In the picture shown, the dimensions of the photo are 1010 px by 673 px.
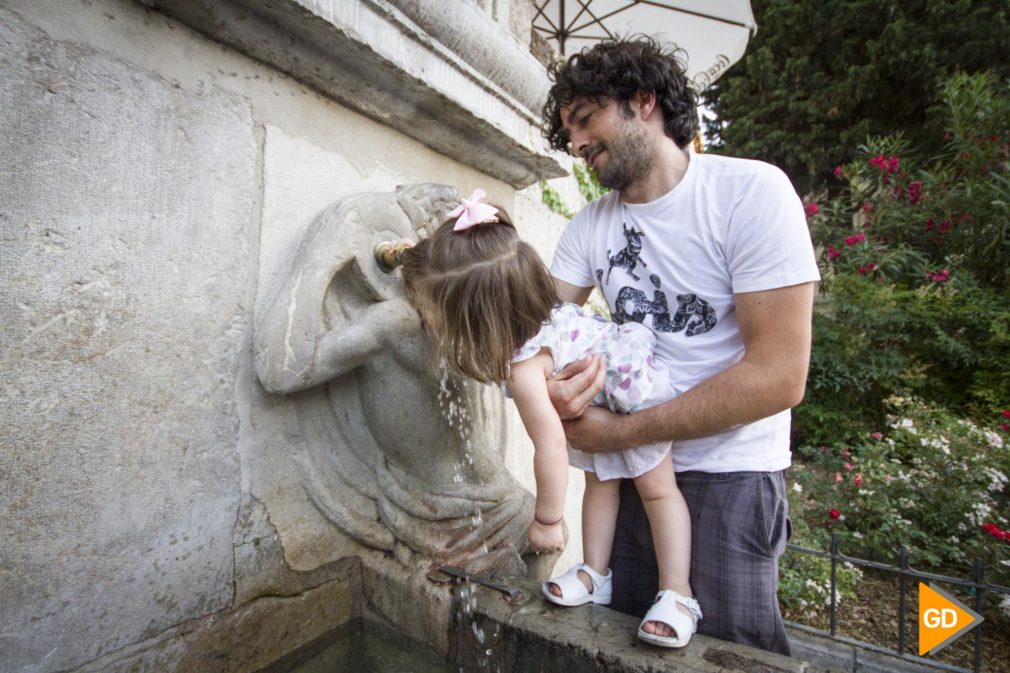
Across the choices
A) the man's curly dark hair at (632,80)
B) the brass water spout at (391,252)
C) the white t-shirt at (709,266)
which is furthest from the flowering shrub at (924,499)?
the brass water spout at (391,252)

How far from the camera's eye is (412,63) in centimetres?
152

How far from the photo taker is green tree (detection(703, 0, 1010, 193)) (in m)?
7.45

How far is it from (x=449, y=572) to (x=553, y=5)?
4.30m

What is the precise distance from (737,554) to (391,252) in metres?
1.11

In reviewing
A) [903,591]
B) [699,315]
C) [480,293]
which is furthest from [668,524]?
[903,591]

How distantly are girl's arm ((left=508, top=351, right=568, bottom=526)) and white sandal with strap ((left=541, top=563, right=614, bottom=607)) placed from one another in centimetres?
16

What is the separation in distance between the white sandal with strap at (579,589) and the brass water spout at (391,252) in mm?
885

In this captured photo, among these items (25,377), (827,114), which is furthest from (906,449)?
(827,114)

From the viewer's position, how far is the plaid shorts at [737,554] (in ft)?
4.33

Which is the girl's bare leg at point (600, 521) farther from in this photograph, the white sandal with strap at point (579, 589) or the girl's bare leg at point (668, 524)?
the girl's bare leg at point (668, 524)

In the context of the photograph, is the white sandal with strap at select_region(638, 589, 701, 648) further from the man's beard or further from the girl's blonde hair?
the man's beard

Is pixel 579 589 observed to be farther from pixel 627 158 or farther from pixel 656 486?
pixel 627 158

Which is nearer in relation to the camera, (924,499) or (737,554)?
(737,554)

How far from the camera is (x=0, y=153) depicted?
3.24ft
